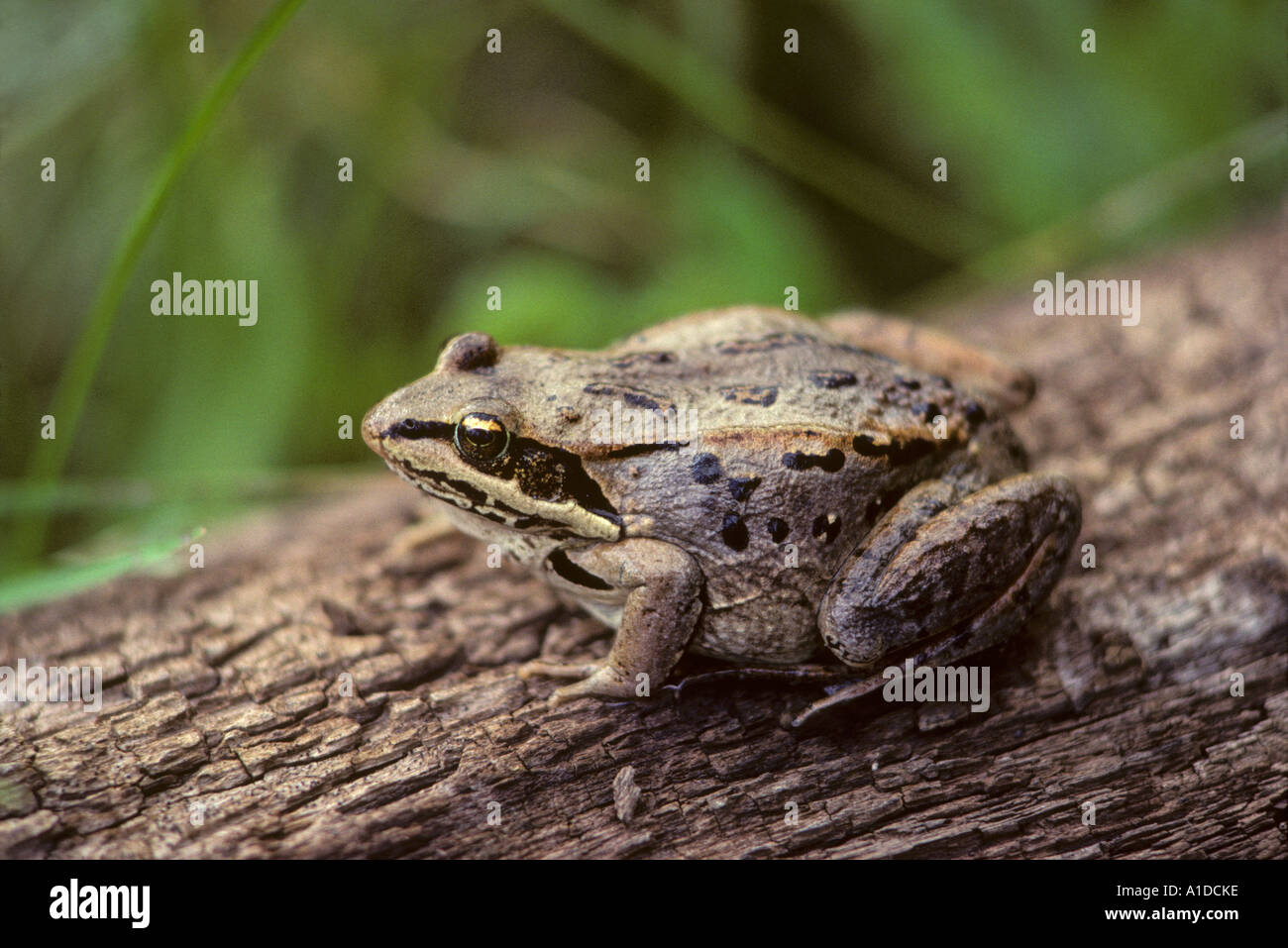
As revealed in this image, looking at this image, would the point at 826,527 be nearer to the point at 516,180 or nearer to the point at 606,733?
the point at 606,733

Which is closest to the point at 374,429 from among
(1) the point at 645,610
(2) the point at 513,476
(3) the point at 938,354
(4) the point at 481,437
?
(4) the point at 481,437

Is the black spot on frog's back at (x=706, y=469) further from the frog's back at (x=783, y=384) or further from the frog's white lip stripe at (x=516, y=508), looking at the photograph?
the frog's white lip stripe at (x=516, y=508)

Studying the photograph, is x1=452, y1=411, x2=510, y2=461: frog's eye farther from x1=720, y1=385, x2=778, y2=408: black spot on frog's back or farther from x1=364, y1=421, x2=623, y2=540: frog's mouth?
x1=720, y1=385, x2=778, y2=408: black spot on frog's back

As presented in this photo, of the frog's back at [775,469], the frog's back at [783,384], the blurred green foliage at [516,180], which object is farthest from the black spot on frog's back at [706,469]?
the blurred green foliage at [516,180]

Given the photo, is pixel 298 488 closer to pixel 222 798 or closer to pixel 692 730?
pixel 222 798
